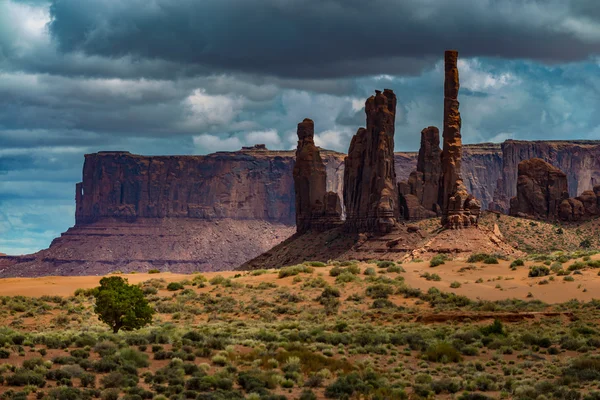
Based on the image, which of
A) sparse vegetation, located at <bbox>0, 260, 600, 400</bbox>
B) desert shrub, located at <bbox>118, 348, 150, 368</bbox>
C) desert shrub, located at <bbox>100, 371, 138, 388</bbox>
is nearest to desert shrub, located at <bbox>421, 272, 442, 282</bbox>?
sparse vegetation, located at <bbox>0, 260, 600, 400</bbox>

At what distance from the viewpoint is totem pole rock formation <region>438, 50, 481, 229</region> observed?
10406 cm

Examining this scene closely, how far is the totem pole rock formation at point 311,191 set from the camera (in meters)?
135

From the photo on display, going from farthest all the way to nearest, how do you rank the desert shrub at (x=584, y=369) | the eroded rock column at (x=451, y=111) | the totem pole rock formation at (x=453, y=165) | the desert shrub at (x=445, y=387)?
the eroded rock column at (x=451, y=111) → the totem pole rock formation at (x=453, y=165) → the desert shrub at (x=584, y=369) → the desert shrub at (x=445, y=387)

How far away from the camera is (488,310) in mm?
63469

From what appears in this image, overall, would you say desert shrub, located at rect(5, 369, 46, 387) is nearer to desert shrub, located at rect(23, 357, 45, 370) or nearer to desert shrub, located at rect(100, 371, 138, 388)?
desert shrub, located at rect(23, 357, 45, 370)

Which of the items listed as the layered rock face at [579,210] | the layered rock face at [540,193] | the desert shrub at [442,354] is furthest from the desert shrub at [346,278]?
the layered rock face at [579,210]

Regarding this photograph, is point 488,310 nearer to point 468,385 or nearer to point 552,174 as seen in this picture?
point 468,385

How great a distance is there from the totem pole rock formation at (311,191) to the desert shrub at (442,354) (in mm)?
84460

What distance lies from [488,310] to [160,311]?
1775 cm

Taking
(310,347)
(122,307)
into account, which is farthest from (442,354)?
(122,307)

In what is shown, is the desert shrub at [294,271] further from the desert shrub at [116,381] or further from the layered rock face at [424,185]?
the layered rock face at [424,185]

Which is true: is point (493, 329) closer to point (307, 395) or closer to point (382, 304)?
point (382, 304)

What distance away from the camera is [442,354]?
1887 inches

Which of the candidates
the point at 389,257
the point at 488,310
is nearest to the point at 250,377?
the point at 488,310
